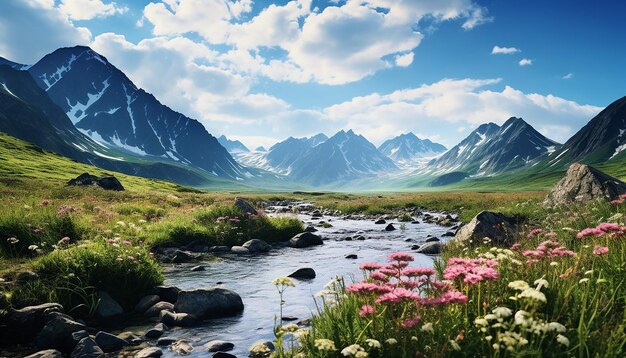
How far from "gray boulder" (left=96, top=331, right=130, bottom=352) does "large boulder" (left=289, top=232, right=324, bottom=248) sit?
1678 centimetres

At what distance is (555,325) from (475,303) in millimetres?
2071

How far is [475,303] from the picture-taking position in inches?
230

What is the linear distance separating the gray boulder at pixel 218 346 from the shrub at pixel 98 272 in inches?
159

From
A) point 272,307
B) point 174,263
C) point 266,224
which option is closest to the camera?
point 272,307

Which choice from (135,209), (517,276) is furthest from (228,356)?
(135,209)

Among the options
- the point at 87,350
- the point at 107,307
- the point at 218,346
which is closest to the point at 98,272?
the point at 107,307

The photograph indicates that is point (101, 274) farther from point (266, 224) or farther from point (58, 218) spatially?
point (266, 224)

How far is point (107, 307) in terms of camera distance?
11.4m

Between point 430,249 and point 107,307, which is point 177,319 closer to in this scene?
point 107,307

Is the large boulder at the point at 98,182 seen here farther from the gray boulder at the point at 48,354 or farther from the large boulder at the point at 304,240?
the gray boulder at the point at 48,354

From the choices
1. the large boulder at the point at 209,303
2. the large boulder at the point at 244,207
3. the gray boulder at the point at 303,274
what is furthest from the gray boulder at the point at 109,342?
the large boulder at the point at 244,207

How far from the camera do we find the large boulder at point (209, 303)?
38.7 ft

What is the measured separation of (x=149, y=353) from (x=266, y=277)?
329 inches

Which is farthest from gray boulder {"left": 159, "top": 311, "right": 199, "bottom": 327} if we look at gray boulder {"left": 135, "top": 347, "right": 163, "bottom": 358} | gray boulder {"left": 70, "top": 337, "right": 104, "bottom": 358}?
gray boulder {"left": 70, "top": 337, "right": 104, "bottom": 358}
